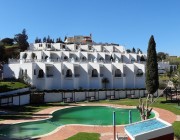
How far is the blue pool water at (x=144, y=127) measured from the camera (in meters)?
11.9

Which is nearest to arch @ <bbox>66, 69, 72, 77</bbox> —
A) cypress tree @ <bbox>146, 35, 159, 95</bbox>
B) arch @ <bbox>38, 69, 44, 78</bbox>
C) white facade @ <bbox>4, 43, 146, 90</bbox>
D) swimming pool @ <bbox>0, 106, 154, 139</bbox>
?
white facade @ <bbox>4, 43, 146, 90</bbox>

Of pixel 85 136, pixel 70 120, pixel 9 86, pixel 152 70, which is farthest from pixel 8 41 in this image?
pixel 85 136

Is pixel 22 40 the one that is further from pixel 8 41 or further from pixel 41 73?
pixel 41 73

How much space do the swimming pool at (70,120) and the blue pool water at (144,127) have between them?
34.5 feet

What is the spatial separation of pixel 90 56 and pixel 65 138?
4169 cm

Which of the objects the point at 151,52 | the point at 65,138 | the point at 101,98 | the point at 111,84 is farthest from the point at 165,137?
the point at 111,84

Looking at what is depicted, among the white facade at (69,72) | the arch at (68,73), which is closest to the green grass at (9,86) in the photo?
the white facade at (69,72)

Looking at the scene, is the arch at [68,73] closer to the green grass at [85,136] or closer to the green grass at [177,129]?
the green grass at [177,129]

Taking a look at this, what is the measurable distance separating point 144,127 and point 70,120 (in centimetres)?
1692

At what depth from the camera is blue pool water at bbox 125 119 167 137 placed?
11885 mm

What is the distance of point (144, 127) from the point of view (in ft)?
40.4

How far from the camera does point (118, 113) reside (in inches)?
1278

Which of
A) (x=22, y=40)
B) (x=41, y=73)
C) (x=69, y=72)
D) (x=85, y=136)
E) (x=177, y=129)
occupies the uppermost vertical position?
(x=22, y=40)

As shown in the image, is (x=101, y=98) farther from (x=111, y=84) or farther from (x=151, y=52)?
(x=151, y=52)
